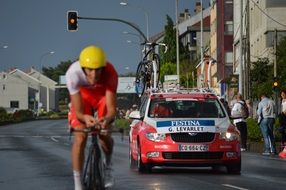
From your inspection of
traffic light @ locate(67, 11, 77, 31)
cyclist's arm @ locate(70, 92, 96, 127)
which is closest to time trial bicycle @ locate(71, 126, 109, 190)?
cyclist's arm @ locate(70, 92, 96, 127)

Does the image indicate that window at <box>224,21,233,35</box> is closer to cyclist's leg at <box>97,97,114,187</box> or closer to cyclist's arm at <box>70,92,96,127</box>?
cyclist's leg at <box>97,97,114,187</box>

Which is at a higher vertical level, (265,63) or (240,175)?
(265,63)

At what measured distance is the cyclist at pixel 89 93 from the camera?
9.45m

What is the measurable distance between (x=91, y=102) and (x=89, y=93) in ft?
0.40

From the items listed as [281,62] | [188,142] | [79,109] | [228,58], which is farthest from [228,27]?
[79,109]

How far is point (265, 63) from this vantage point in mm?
61125

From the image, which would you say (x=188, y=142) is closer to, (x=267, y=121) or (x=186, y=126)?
(x=186, y=126)

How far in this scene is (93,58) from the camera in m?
9.40

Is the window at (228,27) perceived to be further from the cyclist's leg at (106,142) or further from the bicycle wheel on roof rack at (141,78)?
the cyclist's leg at (106,142)

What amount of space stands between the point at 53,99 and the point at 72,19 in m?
157

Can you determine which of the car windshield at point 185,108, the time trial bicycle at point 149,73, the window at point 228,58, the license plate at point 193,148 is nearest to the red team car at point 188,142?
the license plate at point 193,148

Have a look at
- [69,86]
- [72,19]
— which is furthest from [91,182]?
[72,19]

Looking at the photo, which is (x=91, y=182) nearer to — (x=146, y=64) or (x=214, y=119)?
(x=214, y=119)

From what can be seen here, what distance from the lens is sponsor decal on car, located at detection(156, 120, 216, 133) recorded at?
17812 mm
